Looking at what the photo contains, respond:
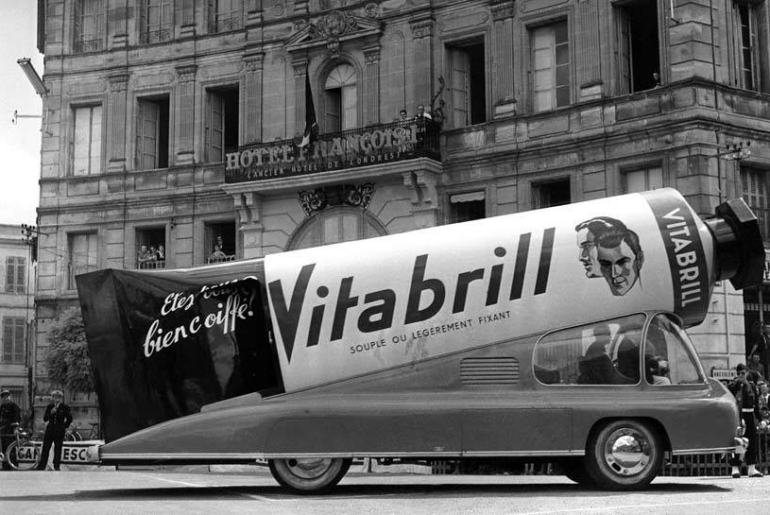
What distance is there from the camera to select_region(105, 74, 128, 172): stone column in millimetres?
37438

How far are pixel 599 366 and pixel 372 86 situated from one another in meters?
20.4

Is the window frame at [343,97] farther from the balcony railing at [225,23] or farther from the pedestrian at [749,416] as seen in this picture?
the pedestrian at [749,416]

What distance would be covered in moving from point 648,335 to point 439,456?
9.75 feet

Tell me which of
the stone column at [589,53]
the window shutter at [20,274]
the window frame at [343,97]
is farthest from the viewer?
the window shutter at [20,274]

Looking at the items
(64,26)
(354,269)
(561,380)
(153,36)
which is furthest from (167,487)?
(64,26)

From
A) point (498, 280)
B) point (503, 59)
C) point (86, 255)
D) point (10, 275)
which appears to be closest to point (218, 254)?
point (86, 255)

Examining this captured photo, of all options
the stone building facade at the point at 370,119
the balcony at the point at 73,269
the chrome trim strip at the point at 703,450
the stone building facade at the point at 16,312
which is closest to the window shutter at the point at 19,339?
the stone building facade at the point at 16,312

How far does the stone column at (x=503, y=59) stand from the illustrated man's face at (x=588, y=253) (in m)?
16.9

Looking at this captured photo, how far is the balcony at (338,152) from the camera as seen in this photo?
31.2 meters

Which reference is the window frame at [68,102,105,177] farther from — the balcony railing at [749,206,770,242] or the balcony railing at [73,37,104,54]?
the balcony railing at [749,206,770,242]

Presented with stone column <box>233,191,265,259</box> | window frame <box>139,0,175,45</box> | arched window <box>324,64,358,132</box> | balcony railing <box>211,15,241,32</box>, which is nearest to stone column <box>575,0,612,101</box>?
arched window <box>324,64,358,132</box>

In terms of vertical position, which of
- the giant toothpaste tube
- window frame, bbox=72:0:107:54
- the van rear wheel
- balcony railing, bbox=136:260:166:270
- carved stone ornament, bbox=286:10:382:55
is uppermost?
window frame, bbox=72:0:107:54

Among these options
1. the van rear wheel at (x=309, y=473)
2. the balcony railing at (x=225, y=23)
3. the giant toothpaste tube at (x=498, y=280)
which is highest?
the balcony railing at (x=225, y=23)

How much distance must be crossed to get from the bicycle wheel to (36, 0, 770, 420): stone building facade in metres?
12.2
